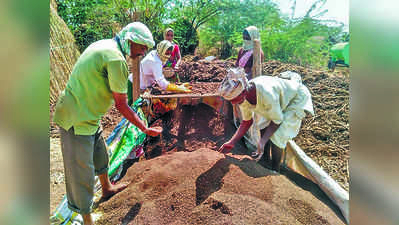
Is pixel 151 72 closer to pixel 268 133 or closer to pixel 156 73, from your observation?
pixel 156 73

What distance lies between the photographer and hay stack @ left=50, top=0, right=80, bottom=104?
167 inches

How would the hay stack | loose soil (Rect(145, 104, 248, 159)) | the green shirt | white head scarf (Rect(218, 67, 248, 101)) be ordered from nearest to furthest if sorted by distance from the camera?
1. the green shirt
2. white head scarf (Rect(218, 67, 248, 101))
3. loose soil (Rect(145, 104, 248, 159))
4. the hay stack

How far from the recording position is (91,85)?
1.73 m

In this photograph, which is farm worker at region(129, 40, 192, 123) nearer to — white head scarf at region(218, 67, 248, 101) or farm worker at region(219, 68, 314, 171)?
farm worker at region(219, 68, 314, 171)

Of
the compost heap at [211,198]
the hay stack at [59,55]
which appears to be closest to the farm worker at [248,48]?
the compost heap at [211,198]

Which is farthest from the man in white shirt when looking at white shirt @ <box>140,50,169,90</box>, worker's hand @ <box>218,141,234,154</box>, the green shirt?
the green shirt

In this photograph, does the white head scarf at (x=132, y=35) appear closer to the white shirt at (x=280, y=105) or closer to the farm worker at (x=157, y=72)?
the white shirt at (x=280, y=105)

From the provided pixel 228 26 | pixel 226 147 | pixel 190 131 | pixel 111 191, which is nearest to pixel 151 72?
pixel 190 131

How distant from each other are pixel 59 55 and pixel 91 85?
3204mm

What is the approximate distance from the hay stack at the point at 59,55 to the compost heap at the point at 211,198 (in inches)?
109

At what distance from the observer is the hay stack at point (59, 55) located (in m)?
4.25

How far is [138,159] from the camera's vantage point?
9.10 ft
